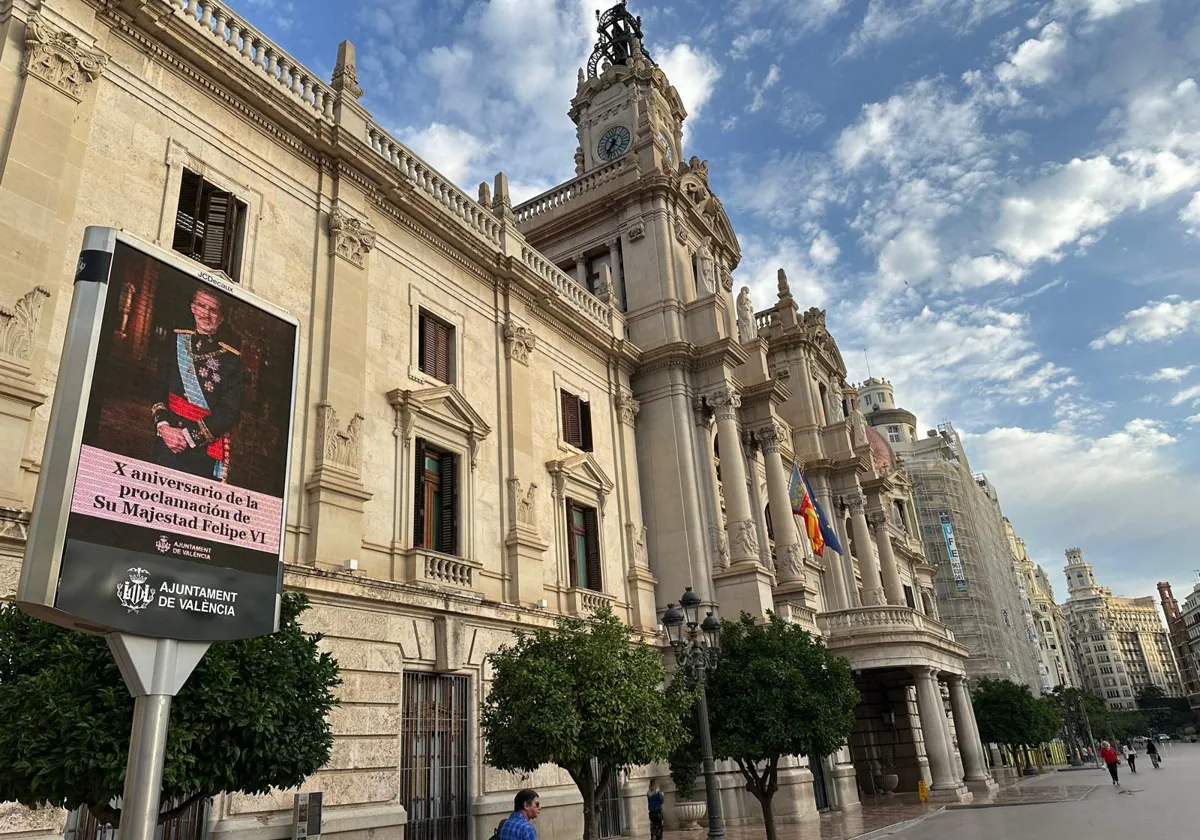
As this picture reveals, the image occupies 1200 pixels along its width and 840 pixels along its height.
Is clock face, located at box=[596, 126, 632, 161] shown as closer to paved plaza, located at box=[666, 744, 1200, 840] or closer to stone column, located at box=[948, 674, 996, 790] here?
stone column, located at box=[948, 674, 996, 790]

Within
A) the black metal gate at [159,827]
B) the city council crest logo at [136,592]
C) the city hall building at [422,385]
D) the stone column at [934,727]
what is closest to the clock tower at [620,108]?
the city hall building at [422,385]

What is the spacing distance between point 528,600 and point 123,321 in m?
13.2

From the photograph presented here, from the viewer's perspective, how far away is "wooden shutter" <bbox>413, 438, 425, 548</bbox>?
1664cm

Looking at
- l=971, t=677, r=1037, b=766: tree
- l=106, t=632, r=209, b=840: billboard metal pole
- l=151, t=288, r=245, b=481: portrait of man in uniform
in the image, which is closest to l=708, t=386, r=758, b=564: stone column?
l=151, t=288, r=245, b=481: portrait of man in uniform

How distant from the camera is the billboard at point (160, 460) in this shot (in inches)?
222

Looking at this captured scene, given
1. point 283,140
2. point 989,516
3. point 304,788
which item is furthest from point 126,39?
point 989,516

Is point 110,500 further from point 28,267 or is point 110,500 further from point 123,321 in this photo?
point 28,267

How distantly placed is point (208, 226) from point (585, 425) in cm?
1209

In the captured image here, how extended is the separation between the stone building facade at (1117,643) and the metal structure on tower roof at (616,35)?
149m

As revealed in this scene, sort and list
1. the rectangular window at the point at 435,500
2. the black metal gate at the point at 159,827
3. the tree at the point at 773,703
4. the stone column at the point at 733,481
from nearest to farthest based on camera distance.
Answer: the black metal gate at the point at 159,827 < the rectangular window at the point at 435,500 < the tree at the point at 773,703 < the stone column at the point at 733,481

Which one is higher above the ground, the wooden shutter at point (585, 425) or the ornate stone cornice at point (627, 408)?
the ornate stone cornice at point (627, 408)

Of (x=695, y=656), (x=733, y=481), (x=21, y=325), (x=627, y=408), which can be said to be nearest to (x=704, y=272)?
(x=627, y=408)

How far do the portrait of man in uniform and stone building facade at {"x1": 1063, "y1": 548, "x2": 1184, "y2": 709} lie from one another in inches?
6745

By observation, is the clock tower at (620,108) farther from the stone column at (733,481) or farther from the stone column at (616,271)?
the stone column at (733,481)
